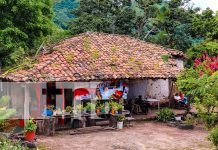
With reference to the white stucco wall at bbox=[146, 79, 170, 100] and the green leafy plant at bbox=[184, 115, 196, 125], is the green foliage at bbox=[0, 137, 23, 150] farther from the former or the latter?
the white stucco wall at bbox=[146, 79, 170, 100]

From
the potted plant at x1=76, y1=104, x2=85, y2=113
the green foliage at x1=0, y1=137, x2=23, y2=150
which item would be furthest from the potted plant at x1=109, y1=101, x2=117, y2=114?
the green foliage at x1=0, y1=137, x2=23, y2=150

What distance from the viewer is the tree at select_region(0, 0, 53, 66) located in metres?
16.9

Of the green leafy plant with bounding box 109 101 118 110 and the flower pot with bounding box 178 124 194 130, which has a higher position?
the green leafy plant with bounding box 109 101 118 110

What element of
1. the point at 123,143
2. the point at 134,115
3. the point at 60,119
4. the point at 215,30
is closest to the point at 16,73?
the point at 60,119

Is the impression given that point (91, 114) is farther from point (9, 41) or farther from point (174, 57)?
point (174, 57)

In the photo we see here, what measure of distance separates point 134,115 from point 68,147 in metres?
7.13

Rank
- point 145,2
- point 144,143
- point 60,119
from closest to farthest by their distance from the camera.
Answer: point 144,143 < point 60,119 < point 145,2

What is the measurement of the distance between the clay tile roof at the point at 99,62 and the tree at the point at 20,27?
4.03 feet

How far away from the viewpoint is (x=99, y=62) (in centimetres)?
1712

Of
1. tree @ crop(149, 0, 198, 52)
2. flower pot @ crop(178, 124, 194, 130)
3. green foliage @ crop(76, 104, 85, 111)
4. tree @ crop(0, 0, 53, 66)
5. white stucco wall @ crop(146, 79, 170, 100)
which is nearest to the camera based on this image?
green foliage @ crop(76, 104, 85, 111)

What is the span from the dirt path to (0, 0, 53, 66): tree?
5007 mm

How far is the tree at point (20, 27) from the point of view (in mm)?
16859

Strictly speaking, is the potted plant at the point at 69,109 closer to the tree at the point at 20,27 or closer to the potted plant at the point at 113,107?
the potted plant at the point at 113,107

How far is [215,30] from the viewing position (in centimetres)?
2327
